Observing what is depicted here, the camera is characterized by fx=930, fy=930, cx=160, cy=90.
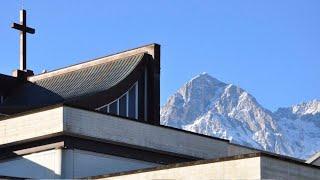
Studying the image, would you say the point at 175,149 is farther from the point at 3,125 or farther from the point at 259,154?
the point at 259,154

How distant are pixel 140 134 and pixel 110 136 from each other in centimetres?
181

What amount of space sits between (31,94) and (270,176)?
23.0m

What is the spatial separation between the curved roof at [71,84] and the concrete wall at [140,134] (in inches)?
189

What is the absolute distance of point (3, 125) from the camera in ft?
133

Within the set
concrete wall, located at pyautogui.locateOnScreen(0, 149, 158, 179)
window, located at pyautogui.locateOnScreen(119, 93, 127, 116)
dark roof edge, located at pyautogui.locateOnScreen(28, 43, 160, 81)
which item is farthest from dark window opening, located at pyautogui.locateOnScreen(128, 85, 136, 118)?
concrete wall, located at pyautogui.locateOnScreen(0, 149, 158, 179)

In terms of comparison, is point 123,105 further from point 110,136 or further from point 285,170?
point 285,170

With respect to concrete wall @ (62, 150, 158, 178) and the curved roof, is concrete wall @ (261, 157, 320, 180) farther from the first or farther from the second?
the curved roof

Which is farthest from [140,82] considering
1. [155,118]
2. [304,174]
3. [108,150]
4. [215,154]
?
[304,174]

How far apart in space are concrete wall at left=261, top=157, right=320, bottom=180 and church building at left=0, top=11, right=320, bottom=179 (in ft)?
0.11

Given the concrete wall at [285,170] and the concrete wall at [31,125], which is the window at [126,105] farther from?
the concrete wall at [285,170]

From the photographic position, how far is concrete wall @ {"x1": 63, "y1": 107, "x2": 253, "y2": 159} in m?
38.6

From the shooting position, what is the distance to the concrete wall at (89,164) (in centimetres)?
3812

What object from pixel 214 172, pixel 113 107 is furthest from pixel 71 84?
pixel 214 172

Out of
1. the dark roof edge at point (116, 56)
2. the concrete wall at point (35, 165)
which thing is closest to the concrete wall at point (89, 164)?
the concrete wall at point (35, 165)
